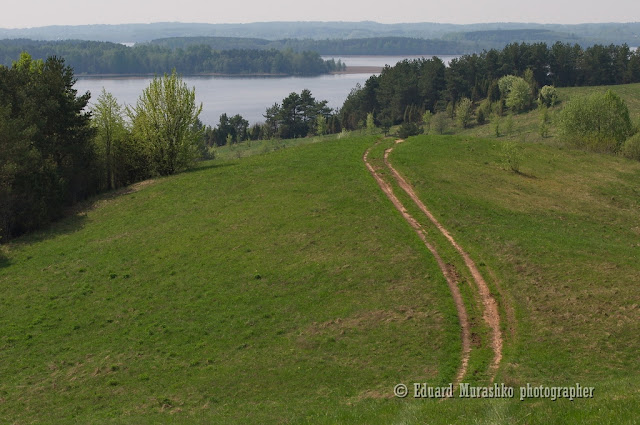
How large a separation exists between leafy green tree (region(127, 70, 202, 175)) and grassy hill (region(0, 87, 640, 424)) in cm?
857

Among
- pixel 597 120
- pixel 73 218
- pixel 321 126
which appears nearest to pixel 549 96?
pixel 321 126

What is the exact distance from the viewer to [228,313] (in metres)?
29.0

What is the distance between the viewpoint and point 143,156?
193ft

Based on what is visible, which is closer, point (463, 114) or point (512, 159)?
point (512, 159)

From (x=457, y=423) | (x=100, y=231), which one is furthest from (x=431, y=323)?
(x=100, y=231)

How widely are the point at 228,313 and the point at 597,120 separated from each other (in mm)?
64761

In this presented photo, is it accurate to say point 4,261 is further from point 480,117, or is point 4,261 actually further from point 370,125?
point 480,117

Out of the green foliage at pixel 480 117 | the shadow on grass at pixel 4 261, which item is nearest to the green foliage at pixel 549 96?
the green foliage at pixel 480 117

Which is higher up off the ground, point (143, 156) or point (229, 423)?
point (143, 156)

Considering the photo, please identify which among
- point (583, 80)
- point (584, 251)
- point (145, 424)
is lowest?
point (145, 424)

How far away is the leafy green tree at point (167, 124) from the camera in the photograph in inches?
2277

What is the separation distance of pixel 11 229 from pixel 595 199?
149 ft

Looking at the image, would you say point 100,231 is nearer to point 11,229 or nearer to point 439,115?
point 11,229

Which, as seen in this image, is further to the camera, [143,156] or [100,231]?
[143,156]
